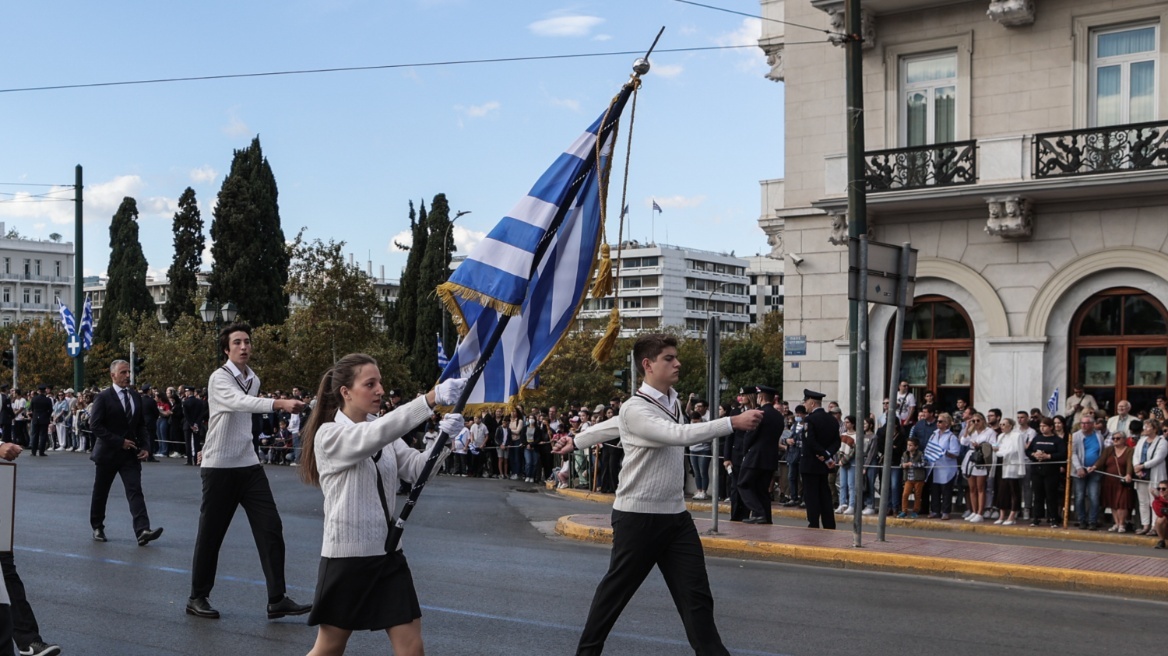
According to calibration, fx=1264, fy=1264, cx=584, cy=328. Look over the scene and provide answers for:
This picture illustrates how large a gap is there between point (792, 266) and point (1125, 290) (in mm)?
6409

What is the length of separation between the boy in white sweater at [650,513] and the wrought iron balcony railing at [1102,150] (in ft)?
55.9

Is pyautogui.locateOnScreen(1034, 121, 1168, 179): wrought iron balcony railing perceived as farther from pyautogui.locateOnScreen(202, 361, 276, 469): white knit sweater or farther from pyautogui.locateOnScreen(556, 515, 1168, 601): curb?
pyautogui.locateOnScreen(202, 361, 276, 469): white knit sweater

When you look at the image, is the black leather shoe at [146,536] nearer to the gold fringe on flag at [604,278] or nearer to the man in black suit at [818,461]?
the gold fringe on flag at [604,278]

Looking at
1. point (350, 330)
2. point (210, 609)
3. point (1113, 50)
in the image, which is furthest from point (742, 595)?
point (350, 330)

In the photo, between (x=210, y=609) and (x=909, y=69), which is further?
(x=909, y=69)

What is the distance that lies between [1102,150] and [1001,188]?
1.74 m

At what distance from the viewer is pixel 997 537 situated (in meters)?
16.8

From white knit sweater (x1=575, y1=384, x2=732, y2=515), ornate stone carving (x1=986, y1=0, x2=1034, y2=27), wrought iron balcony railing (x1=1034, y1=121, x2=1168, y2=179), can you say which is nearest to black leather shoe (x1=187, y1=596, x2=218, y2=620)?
white knit sweater (x1=575, y1=384, x2=732, y2=515)

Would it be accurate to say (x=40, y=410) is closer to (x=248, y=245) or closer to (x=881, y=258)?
(x=881, y=258)

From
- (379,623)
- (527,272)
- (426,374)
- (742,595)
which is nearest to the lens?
(379,623)

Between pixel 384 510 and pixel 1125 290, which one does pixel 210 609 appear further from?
pixel 1125 290

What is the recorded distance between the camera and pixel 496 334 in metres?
6.41

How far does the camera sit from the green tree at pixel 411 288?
6259 cm

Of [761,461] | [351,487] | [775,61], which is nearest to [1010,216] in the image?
[775,61]
